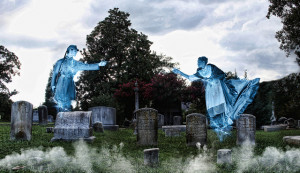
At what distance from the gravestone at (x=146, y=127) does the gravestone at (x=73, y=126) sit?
1835 millimetres

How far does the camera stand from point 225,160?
6.54m

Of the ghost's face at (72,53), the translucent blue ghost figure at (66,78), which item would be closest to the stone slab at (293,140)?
the translucent blue ghost figure at (66,78)

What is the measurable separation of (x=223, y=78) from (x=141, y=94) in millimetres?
19294

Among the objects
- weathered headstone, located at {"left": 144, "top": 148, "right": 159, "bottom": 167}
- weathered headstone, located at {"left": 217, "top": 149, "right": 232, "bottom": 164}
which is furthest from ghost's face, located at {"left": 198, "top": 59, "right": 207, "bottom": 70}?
weathered headstone, located at {"left": 144, "top": 148, "right": 159, "bottom": 167}

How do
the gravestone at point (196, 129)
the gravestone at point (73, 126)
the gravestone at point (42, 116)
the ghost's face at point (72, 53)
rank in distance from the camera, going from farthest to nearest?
the gravestone at point (42, 116) → the ghost's face at point (72, 53) → the gravestone at point (73, 126) → the gravestone at point (196, 129)

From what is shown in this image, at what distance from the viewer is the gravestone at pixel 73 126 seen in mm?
10898

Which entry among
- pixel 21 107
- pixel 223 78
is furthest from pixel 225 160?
pixel 21 107

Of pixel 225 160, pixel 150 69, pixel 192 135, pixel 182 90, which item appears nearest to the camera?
pixel 225 160

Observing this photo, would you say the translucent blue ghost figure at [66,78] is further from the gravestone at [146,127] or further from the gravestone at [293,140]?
the gravestone at [293,140]

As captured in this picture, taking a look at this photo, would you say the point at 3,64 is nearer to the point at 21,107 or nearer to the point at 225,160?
the point at 21,107

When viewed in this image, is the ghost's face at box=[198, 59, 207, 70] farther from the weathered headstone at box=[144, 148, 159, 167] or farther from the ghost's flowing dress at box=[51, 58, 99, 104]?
the weathered headstone at box=[144, 148, 159, 167]

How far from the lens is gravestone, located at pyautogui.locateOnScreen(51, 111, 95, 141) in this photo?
35.8ft

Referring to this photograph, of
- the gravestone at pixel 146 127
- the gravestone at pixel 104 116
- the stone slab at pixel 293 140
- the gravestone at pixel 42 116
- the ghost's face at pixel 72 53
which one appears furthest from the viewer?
the gravestone at pixel 42 116

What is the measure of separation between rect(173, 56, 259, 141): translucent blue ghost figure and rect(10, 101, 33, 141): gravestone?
5739mm
